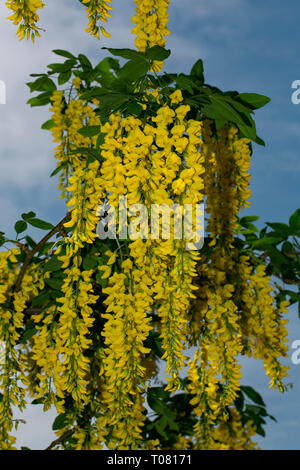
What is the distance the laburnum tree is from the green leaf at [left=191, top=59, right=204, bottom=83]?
15mm

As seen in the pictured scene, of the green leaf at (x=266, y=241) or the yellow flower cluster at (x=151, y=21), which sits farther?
the green leaf at (x=266, y=241)

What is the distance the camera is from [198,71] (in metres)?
2.84

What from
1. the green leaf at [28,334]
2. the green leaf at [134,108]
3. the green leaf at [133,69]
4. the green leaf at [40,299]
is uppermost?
the green leaf at [133,69]

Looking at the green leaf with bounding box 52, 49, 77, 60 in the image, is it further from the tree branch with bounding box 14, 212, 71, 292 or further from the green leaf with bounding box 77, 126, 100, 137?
the green leaf with bounding box 77, 126, 100, 137

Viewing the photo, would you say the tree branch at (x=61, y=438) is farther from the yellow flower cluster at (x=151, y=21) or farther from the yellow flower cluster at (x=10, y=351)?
the yellow flower cluster at (x=151, y=21)

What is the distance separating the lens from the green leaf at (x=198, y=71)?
2.84m

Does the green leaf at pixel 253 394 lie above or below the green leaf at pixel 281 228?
below

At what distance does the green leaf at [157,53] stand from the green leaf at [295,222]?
4.61 feet

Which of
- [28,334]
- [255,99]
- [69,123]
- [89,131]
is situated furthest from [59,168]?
[255,99]

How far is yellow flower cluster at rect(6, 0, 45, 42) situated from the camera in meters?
2.17

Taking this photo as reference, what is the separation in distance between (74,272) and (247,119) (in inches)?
36.8

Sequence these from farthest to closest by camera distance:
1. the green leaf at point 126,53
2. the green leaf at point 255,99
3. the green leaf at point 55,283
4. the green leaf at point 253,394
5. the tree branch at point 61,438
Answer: the green leaf at point 253,394 < the tree branch at point 61,438 < the green leaf at point 55,283 < the green leaf at point 255,99 < the green leaf at point 126,53

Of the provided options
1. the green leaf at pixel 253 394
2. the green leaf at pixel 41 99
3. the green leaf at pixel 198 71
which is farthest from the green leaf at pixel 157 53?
the green leaf at pixel 253 394

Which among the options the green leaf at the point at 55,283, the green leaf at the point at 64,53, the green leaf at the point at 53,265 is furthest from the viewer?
the green leaf at the point at 64,53
